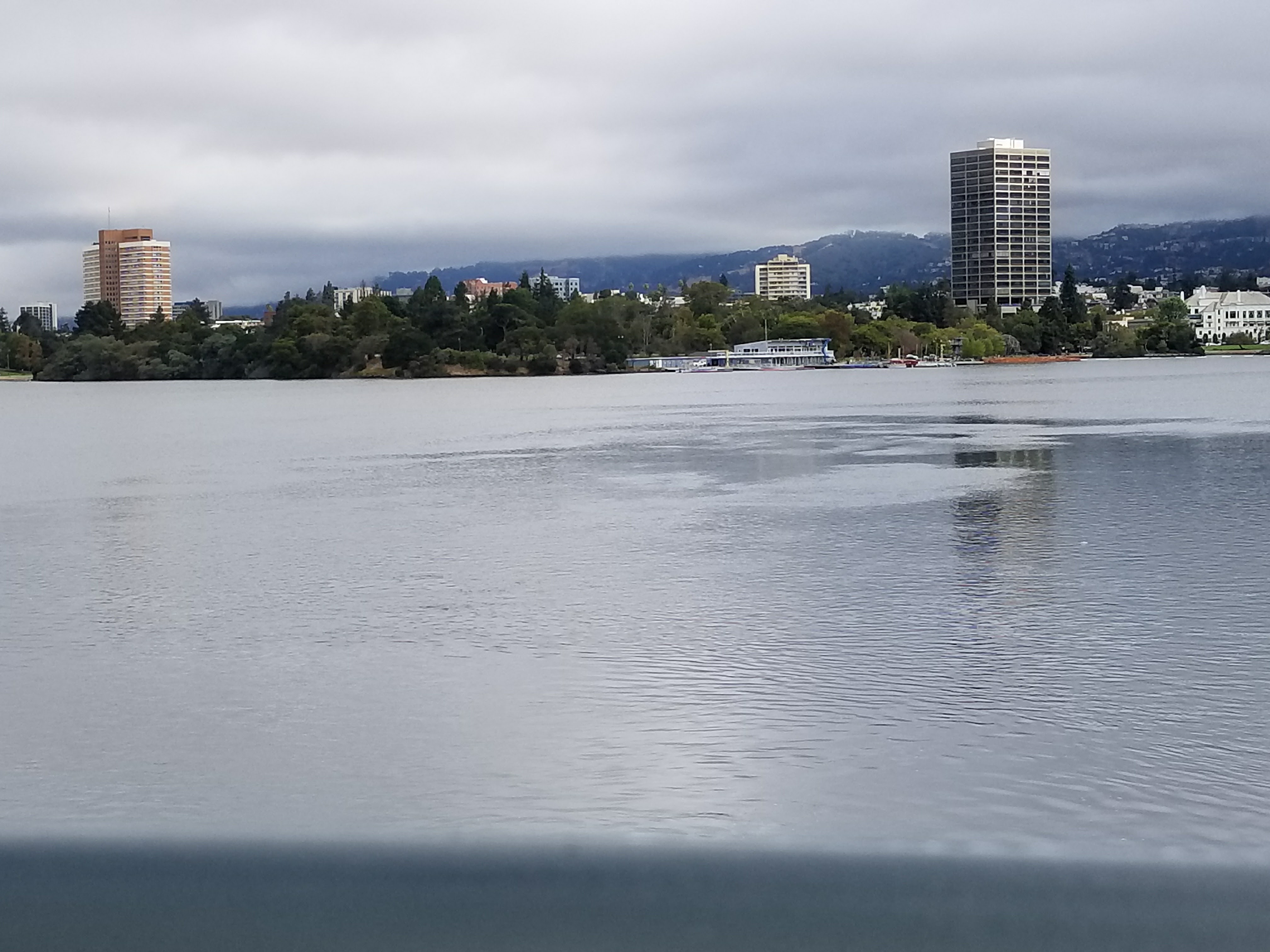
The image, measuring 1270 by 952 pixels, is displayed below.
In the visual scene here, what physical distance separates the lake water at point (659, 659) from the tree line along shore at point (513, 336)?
394ft

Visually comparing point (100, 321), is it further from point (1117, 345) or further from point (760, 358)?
point (1117, 345)

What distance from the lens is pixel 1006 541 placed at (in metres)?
20.0

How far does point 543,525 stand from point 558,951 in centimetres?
1497

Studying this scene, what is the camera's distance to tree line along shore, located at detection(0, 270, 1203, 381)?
15062 centimetres

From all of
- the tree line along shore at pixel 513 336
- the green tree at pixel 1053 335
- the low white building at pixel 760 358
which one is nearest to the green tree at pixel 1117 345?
the tree line along shore at pixel 513 336

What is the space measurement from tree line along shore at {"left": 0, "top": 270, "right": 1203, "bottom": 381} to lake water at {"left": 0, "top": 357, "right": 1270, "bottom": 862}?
11995 cm

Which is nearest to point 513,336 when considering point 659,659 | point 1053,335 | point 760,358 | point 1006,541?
point 760,358

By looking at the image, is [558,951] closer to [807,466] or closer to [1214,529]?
[1214,529]

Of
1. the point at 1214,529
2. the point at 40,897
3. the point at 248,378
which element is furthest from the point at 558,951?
the point at 248,378

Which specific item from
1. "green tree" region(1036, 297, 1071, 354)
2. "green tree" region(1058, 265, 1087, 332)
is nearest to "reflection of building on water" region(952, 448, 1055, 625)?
"green tree" region(1036, 297, 1071, 354)

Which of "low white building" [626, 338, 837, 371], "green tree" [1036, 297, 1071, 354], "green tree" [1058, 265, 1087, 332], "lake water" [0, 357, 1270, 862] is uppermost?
"green tree" [1058, 265, 1087, 332]

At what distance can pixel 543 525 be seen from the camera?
74.9 feet

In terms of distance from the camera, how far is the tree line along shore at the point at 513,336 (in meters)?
151

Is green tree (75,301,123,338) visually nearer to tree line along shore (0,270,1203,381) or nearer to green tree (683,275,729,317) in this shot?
tree line along shore (0,270,1203,381)
